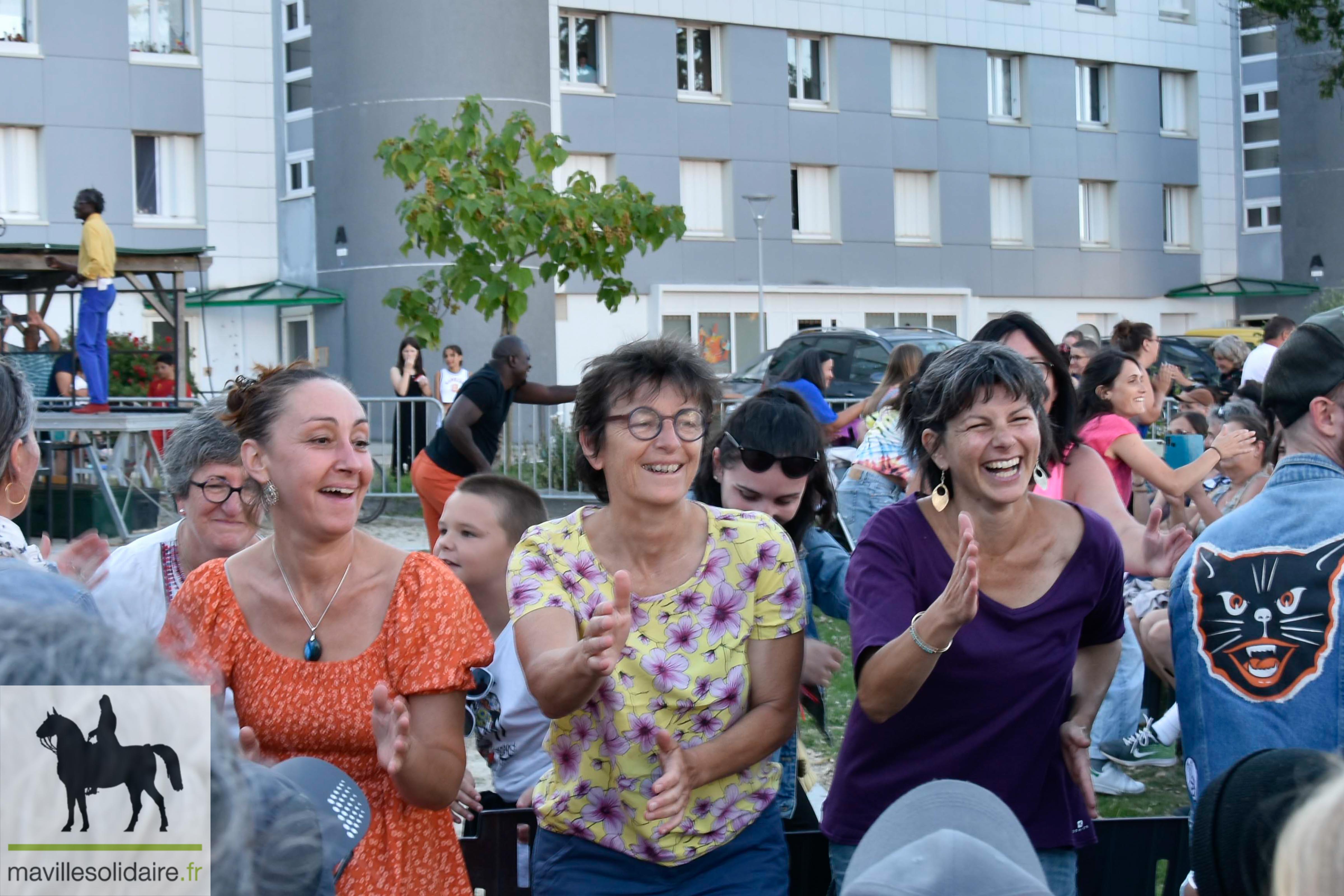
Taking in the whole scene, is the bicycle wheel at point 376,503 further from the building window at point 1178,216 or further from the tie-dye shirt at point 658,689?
the building window at point 1178,216

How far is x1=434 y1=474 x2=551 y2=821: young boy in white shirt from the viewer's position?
12.8 feet

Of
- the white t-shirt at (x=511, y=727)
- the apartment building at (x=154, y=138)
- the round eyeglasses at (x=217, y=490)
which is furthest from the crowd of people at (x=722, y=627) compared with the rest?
the apartment building at (x=154, y=138)

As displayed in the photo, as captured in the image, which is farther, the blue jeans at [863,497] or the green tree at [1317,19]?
the green tree at [1317,19]

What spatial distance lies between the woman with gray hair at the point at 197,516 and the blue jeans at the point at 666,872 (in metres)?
1.39

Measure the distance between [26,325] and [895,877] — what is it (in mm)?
17736

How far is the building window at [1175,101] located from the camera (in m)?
38.5

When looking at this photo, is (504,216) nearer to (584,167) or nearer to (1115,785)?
(1115,785)

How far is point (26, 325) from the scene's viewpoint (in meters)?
16.9

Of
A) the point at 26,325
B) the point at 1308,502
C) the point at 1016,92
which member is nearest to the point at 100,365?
the point at 26,325

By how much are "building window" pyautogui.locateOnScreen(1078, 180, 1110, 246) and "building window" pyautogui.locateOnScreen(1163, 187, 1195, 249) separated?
7.30 feet

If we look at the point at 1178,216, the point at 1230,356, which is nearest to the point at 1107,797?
the point at 1230,356

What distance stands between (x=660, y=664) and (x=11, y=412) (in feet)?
5.11

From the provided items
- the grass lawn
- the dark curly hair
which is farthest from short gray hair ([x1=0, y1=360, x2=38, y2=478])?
the grass lawn

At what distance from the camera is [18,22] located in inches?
1122
